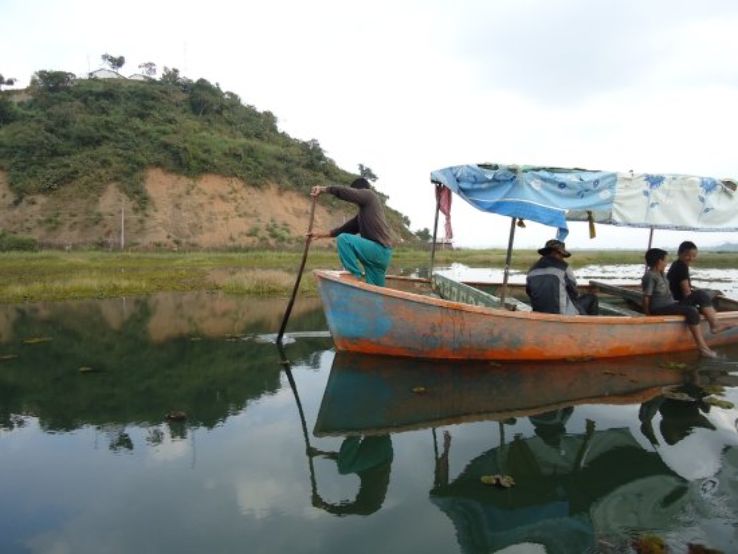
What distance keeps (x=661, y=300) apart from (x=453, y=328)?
3650 millimetres

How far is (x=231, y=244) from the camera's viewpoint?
3647cm

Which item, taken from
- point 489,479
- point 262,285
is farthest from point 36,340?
point 489,479

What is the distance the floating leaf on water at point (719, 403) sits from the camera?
5523 millimetres

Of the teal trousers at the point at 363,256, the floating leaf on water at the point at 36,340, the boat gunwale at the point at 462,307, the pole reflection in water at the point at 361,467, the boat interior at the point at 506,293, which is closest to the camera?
the pole reflection in water at the point at 361,467

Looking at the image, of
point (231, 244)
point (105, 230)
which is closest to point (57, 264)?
point (105, 230)

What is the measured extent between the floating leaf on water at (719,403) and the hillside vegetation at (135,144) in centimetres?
3374

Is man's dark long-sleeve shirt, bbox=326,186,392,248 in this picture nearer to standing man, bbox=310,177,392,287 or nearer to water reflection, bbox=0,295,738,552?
standing man, bbox=310,177,392,287

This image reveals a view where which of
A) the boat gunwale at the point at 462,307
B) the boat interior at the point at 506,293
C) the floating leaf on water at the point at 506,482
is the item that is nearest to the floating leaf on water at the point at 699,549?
the floating leaf on water at the point at 506,482

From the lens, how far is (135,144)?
39219mm

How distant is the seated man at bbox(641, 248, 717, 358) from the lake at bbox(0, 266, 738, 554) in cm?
40

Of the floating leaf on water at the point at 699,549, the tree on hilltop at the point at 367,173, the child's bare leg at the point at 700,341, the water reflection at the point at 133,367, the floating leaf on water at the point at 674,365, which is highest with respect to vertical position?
the tree on hilltop at the point at 367,173

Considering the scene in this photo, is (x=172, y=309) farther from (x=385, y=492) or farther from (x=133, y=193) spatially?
(x=133, y=193)

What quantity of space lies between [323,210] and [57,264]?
25.5 meters

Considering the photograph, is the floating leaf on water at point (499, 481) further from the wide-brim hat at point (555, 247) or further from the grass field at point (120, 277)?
the grass field at point (120, 277)
